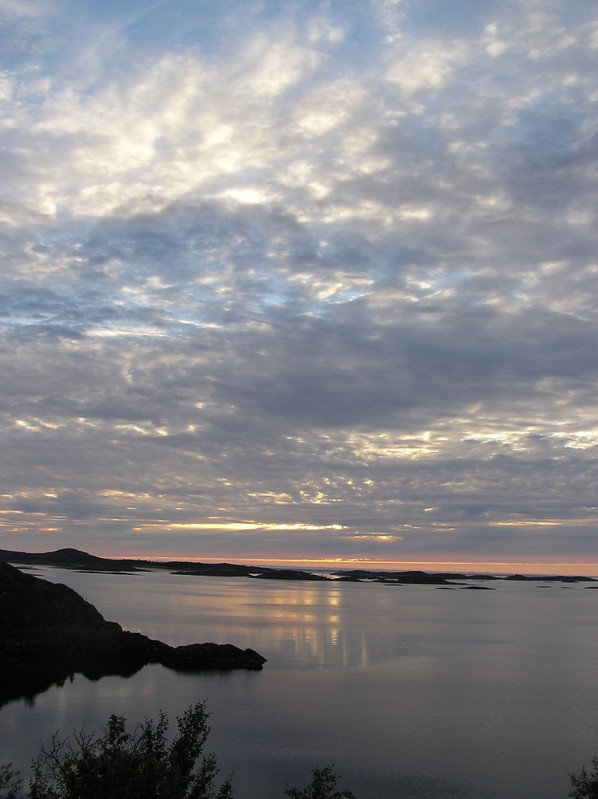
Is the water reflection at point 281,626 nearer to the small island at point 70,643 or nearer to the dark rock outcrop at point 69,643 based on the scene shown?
the dark rock outcrop at point 69,643

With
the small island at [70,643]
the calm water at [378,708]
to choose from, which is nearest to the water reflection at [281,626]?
the calm water at [378,708]

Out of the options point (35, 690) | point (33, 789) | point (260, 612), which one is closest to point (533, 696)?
point (35, 690)

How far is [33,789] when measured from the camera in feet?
47.7

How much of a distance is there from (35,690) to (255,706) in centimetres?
1381

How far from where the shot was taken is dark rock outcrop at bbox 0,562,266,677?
170 feet

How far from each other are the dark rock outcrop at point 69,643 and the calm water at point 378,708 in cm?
244

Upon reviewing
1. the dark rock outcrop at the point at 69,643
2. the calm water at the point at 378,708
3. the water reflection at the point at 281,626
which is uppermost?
the dark rock outcrop at the point at 69,643

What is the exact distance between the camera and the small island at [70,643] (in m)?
51.5

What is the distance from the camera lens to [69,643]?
53375 millimetres

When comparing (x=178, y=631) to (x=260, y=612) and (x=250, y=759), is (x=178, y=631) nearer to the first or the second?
(x=260, y=612)

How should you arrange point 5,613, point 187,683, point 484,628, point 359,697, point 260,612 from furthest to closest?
point 260,612
point 484,628
point 5,613
point 187,683
point 359,697

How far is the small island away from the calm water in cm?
255

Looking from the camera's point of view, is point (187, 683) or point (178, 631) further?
point (178, 631)

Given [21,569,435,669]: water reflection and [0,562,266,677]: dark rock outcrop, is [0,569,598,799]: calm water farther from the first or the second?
[0,562,266,677]: dark rock outcrop
